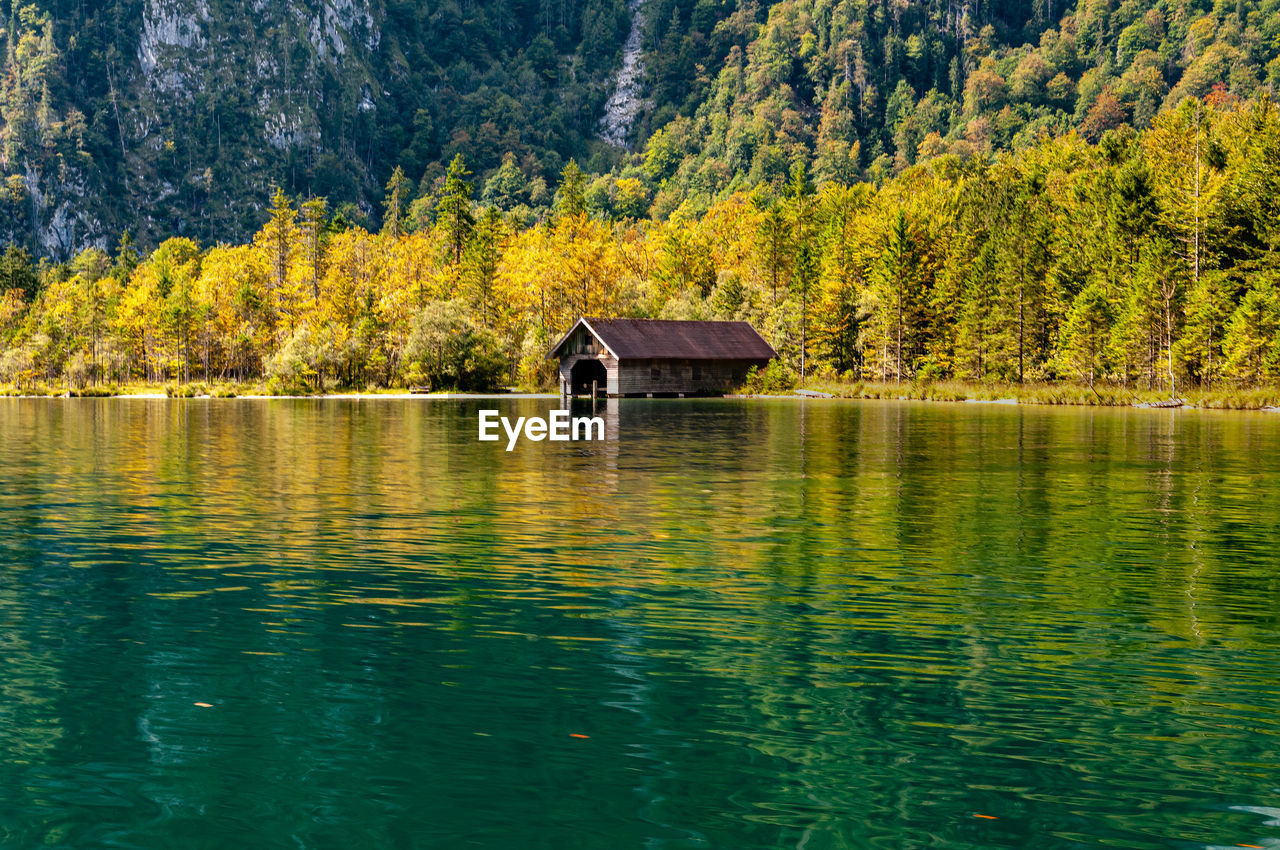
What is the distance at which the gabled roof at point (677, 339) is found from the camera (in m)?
99.8

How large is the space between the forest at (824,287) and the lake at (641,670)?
201ft

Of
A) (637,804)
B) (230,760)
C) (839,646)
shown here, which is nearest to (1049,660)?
(839,646)

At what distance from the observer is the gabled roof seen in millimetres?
99750

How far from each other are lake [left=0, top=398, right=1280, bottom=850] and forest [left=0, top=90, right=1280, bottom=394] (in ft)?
201

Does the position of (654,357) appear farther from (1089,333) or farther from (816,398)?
(1089,333)

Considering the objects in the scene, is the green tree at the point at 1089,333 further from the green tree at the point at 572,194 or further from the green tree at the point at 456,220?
the green tree at the point at 572,194

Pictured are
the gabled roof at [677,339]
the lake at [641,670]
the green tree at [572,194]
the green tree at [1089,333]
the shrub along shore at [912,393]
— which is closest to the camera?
the lake at [641,670]

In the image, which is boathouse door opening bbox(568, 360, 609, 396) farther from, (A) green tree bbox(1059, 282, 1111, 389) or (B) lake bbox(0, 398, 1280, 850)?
(B) lake bbox(0, 398, 1280, 850)

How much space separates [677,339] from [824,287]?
679 inches

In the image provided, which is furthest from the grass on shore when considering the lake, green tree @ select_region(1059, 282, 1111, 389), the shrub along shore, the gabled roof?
the lake

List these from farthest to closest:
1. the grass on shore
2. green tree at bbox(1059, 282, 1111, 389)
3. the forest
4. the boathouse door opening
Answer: the boathouse door opening < green tree at bbox(1059, 282, 1111, 389) < the forest < the grass on shore

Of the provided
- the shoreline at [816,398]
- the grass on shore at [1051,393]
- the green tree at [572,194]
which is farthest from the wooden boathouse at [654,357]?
the green tree at [572,194]

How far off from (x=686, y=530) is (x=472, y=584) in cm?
576

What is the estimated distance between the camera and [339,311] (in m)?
Result: 124
